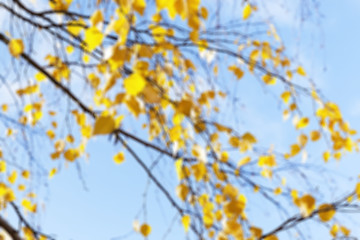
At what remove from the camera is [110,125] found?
2.87 feet

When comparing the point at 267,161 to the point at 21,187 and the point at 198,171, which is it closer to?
the point at 198,171

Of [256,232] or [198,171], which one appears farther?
[256,232]

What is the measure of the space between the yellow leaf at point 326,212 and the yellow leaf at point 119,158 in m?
0.83

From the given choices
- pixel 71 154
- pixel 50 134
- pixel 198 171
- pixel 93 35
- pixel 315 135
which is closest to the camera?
pixel 93 35

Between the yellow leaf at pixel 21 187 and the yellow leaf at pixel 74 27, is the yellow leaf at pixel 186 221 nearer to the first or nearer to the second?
the yellow leaf at pixel 74 27

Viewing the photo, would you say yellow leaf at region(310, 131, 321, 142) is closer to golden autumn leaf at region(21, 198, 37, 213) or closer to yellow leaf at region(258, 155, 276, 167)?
yellow leaf at region(258, 155, 276, 167)

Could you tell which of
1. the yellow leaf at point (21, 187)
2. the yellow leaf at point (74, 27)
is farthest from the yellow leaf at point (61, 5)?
the yellow leaf at point (21, 187)

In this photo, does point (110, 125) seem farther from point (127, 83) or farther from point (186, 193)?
A: point (186, 193)

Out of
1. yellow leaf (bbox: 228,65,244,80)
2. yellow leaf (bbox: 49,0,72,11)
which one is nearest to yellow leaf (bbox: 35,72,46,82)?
yellow leaf (bbox: 49,0,72,11)

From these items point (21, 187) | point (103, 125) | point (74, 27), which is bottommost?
point (103, 125)

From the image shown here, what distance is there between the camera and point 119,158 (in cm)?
197

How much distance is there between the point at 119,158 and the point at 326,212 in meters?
0.86

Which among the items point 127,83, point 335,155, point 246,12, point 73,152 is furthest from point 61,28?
point 335,155

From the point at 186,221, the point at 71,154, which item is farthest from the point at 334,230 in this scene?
the point at 71,154
